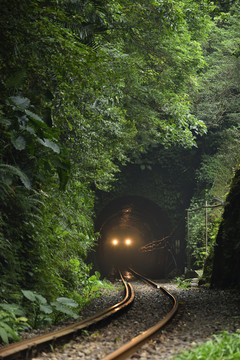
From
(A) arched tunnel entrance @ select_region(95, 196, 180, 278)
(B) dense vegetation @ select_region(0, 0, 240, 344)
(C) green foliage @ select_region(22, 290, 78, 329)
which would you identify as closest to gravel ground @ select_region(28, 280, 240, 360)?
(C) green foliage @ select_region(22, 290, 78, 329)

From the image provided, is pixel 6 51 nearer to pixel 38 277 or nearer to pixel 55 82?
pixel 55 82

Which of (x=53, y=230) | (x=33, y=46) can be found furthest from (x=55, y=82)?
(x=53, y=230)

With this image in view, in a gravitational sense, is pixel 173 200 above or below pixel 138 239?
above

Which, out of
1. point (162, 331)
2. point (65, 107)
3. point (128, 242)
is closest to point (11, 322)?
point (162, 331)

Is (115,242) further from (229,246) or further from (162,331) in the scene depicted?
(162,331)

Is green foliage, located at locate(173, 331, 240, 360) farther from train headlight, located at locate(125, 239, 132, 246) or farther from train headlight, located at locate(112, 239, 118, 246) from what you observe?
train headlight, located at locate(125, 239, 132, 246)

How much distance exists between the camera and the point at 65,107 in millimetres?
8492

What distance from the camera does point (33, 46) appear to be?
6.60 m

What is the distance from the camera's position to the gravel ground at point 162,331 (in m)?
4.69

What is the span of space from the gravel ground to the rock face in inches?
42.6

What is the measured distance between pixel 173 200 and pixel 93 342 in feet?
63.3

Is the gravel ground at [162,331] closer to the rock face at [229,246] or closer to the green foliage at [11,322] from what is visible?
the green foliage at [11,322]

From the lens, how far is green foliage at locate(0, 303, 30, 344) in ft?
15.7

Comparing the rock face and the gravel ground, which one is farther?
the rock face
